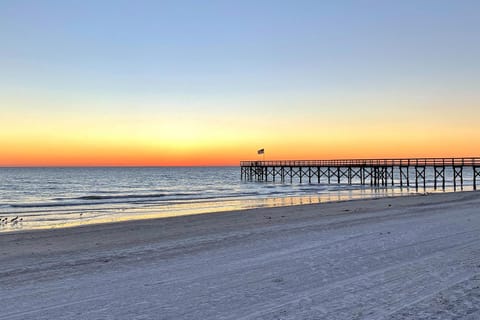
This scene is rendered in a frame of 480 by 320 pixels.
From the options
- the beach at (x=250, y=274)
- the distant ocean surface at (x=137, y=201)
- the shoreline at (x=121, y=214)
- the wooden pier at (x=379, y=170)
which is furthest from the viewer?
the wooden pier at (x=379, y=170)

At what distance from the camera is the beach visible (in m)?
5.71

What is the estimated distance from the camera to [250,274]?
759 cm

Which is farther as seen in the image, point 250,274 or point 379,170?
point 379,170

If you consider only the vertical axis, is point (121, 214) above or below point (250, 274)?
below

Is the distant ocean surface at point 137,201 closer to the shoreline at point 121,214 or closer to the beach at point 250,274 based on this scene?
the shoreline at point 121,214

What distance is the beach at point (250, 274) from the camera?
571cm

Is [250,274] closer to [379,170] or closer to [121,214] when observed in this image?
[121,214]

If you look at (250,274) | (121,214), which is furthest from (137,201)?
(250,274)

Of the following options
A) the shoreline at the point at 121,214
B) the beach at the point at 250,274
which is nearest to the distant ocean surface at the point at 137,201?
the shoreline at the point at 121,214

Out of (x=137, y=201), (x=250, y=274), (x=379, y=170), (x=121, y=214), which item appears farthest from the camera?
(x=379, y=170)

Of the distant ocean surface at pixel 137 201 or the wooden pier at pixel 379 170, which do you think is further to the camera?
the wooden pier at pixel 379 170

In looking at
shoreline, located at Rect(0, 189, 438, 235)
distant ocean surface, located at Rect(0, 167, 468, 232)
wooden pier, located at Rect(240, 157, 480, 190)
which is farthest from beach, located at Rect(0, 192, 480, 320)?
wooden pier, located at Rect(240, 157, 480, 190)

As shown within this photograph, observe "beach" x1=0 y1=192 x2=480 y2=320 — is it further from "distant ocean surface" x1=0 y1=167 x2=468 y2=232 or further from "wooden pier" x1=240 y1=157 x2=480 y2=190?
"wooden pier" x1=240 y1=157 x2=480 y2=190

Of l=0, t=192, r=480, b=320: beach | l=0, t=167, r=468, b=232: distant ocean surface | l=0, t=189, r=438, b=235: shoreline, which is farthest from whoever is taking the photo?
l=0, t=167, r=468, b=232: distant ocean surface
